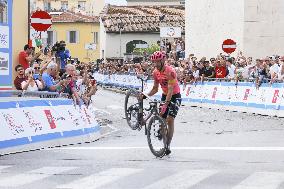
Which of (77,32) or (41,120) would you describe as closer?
(41,120)

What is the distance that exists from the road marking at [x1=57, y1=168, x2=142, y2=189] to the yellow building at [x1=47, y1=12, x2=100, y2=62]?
93.9m

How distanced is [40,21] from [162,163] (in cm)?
945

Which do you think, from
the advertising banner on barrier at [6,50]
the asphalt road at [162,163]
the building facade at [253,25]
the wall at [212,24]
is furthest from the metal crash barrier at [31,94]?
the wall at [212,24]

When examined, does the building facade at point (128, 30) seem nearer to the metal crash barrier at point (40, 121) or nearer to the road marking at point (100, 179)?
the metal crash barrier at point (40, 121)

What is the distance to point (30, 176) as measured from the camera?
12.9m

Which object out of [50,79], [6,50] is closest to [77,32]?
[50,79]

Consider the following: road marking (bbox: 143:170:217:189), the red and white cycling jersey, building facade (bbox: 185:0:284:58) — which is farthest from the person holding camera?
building facade (bbox: 185:0:284:58)

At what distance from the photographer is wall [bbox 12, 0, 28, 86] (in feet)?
92.5

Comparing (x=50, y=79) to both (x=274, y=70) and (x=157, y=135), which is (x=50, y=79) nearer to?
(x=157, y=135)

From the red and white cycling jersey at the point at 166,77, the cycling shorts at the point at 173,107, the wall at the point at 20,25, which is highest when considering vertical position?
the wall at the point at 20,25

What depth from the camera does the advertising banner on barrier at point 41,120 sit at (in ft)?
55.3

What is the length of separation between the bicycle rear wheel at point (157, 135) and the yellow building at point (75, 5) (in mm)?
112803

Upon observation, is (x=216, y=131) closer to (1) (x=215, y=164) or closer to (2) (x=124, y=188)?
(1) (x=215, y=164)

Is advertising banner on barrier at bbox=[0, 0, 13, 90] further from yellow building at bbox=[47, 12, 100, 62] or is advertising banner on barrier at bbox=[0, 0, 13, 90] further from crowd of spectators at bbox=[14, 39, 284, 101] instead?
yellow building at bbox=[47, 12, 100, 62]
